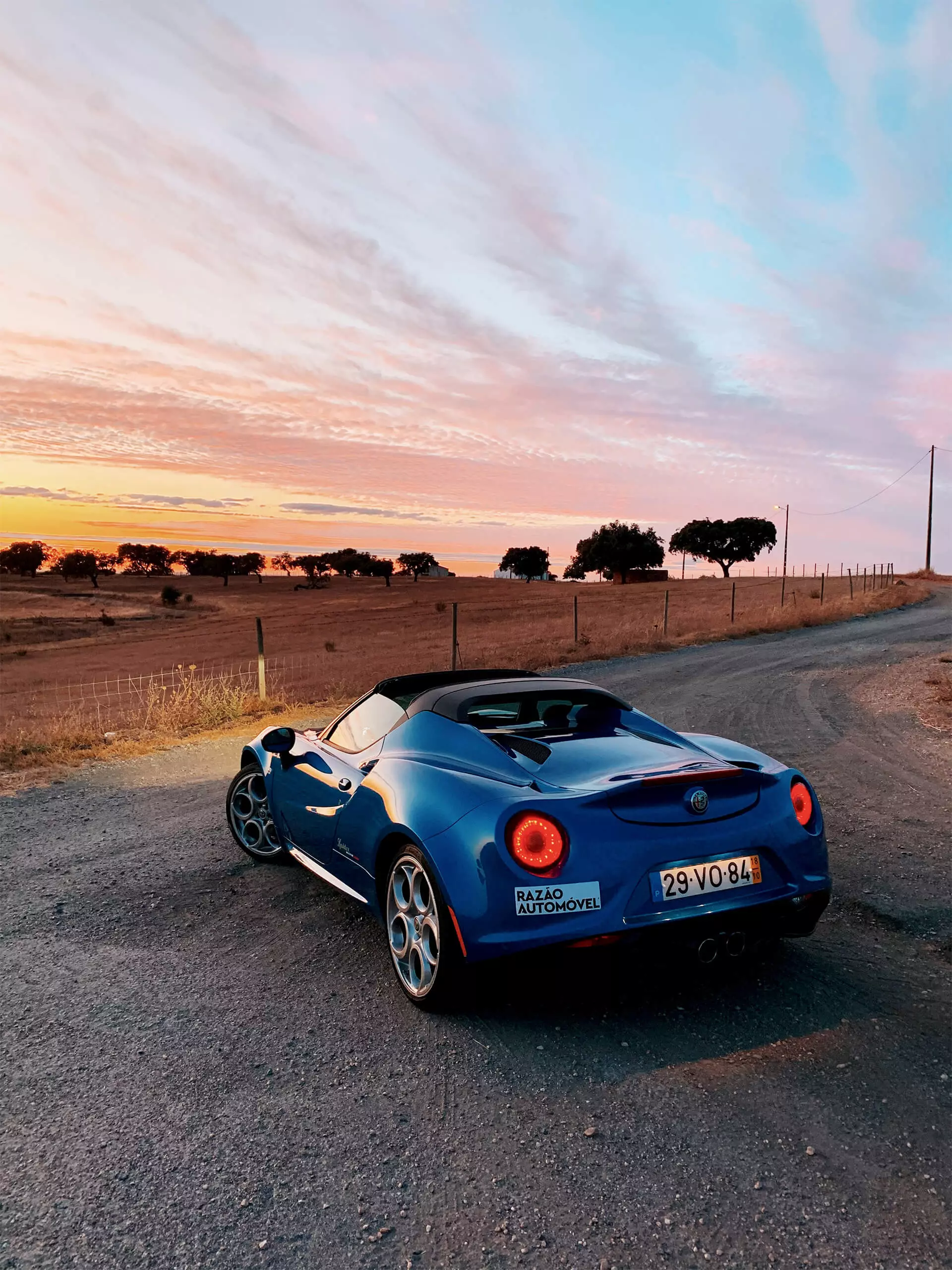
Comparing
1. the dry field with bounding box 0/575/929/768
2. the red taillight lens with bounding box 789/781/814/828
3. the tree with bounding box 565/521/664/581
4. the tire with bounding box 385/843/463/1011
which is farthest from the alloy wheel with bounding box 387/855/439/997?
the tree with bounding box 565/521/664/581

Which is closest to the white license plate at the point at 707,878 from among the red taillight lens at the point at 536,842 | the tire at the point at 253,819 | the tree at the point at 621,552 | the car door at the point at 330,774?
the red taillight lens at the point at 536,842

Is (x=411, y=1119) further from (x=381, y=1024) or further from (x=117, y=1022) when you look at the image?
(x=117, y=1022)

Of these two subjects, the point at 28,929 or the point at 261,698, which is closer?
the point at 28,929

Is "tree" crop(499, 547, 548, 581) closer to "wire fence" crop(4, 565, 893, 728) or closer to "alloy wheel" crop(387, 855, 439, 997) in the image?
"wire fence" crop(4, 565, 893, 728)

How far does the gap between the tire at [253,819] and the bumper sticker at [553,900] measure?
104 inches

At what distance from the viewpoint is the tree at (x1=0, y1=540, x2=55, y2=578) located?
92.1 meters

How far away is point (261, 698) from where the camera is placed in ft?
40.3

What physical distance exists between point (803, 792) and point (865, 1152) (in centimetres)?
143

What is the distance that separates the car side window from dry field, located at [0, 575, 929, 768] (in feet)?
18.7

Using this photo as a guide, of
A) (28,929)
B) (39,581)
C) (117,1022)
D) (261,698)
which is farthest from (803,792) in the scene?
(39,581)

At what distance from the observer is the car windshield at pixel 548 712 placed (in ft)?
13.5

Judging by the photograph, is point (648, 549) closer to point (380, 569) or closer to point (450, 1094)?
point (380, 569)

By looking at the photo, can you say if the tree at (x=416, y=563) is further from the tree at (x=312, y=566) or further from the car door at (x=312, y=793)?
the car door at (x=312, y=793)

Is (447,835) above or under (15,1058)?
above
